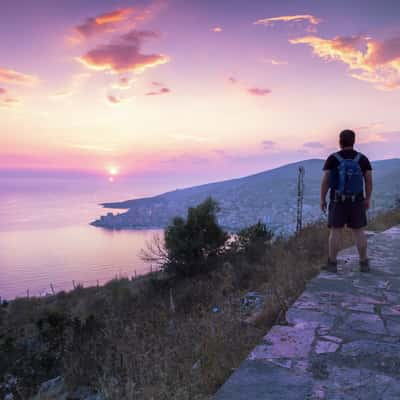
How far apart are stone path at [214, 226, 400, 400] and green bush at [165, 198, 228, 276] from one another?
10169 millimetres

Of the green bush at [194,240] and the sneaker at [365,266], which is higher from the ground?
the sneaker at [365,266]

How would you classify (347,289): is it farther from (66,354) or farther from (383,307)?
(66,354)

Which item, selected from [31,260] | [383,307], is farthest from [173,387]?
[31,260]

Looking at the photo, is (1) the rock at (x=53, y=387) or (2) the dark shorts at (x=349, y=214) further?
(2) the dark shorts at (x=349, y=214)

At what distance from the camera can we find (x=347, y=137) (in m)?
4.09

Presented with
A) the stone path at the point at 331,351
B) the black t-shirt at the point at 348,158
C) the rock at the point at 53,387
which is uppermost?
the black t-shirt at the point at 348,158

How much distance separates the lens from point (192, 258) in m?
14.5

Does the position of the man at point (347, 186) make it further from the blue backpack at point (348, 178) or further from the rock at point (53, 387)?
the rock at point (53, 387)

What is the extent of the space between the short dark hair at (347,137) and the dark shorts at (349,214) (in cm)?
76

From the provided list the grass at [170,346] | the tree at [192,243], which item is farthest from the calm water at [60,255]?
the grass at [170,346]

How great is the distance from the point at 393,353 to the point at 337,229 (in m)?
2.22

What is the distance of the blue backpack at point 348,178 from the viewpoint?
405cm

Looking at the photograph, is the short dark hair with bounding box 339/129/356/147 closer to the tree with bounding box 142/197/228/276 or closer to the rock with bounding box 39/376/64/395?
the rock with bounding box 39/376/64/395

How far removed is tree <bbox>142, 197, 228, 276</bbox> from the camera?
46.6 feet
